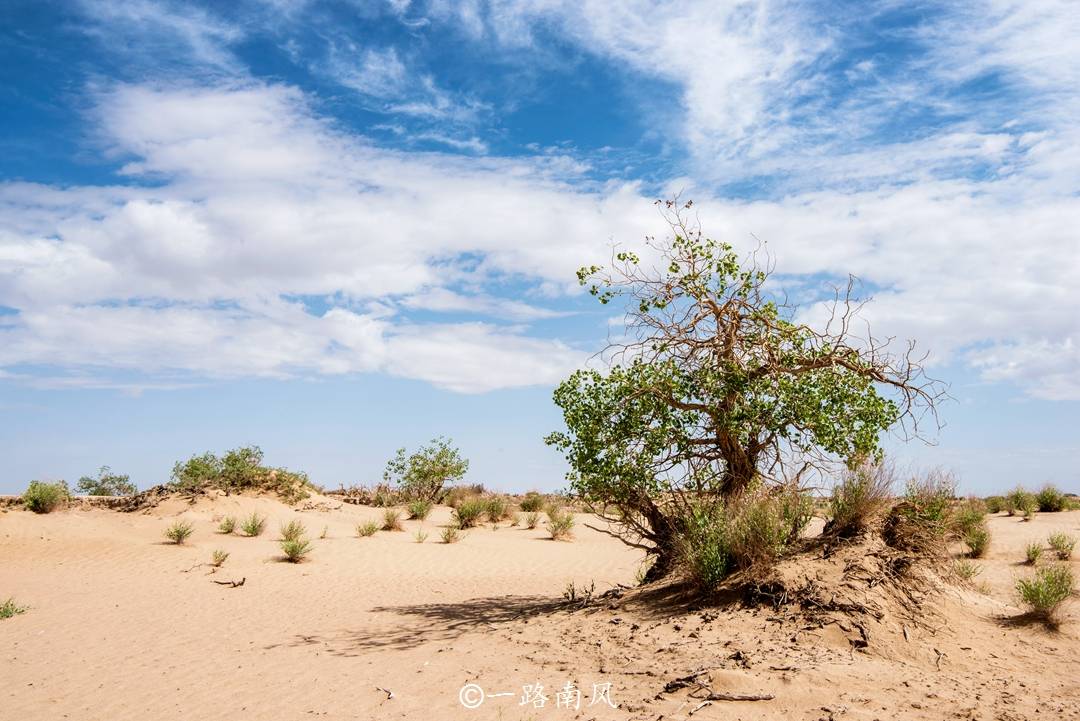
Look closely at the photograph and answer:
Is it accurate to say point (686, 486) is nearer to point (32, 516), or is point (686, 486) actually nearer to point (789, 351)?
point (789, 351)

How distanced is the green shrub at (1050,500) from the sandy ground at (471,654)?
12602mm

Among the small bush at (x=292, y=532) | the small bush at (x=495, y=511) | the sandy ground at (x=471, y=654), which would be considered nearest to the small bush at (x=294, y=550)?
the small bush at (x=292, y=532)

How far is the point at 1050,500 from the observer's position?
86.8ft

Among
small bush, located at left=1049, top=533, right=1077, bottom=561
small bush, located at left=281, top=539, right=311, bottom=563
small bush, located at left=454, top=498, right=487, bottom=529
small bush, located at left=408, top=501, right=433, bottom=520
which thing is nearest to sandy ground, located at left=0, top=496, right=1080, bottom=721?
small bush, located at left=1049, top=533, right=1077, bottom=561

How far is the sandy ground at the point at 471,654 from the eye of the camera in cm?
682

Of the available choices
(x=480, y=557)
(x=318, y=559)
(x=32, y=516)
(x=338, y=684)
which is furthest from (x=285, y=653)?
(x=32, y=516)

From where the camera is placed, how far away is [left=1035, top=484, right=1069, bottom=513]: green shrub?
26422 millimetres

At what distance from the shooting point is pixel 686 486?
35.4ft

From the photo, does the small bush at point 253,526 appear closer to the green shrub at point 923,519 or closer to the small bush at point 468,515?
the small bush at point 468,515

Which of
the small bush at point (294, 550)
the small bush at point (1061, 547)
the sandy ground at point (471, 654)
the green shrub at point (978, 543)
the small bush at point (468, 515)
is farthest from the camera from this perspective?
the small bush at point (468, 515)

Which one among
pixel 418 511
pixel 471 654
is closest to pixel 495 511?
pixel 418 511

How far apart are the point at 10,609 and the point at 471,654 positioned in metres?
9.20

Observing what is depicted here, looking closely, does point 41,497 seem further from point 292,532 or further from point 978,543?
point 978,543

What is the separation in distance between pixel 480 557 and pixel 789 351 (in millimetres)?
12578
